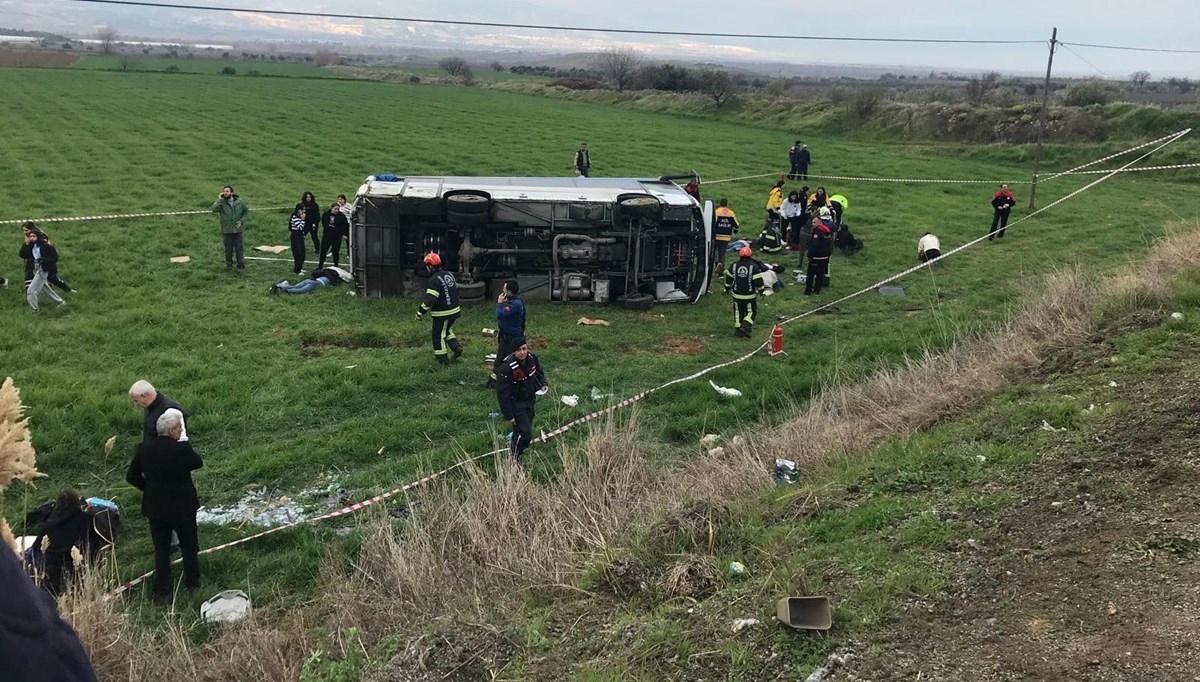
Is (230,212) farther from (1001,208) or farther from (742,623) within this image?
(1001,208)

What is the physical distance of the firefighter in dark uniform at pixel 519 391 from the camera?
862 centimetres

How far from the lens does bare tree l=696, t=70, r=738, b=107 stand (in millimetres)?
50500

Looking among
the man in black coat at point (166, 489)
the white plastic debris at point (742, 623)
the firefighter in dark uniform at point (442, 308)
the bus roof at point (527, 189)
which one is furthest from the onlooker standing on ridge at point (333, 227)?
the white plastic debris at point (742, 623)

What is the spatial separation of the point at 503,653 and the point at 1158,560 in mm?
3847

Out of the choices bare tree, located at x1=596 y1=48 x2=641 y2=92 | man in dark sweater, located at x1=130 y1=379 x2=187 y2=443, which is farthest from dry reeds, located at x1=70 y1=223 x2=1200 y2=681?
bare tree, located at x1=596 y1=48 x2=641 y2=92

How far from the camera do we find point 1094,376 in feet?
26.7

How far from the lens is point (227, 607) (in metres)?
6.31

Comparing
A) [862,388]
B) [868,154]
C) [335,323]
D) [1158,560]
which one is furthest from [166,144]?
[1158,560]

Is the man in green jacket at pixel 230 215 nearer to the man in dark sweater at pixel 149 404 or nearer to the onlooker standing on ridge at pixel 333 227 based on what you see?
the onlooker standing on ridge at pixel 333 227

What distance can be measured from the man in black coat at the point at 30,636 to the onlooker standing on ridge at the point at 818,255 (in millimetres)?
14626

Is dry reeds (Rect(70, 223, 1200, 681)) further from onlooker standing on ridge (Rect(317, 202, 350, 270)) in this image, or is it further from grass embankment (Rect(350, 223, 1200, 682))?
onlooker standing on ridge (Rect(317, 202, 350, 270))

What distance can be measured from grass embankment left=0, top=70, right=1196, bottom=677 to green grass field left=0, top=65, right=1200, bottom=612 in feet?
0.14

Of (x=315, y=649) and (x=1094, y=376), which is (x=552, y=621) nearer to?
(x=315, y=649)

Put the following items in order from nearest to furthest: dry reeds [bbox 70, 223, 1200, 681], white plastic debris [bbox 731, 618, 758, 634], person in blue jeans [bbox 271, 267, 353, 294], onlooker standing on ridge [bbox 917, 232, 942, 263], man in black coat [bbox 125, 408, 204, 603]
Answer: white plastic debris [bbox 731, 618, 758, 634]
dry reeds [bbox 70, 223, 1200, 681]
man in black coat [bbox 125, 408, 204, 603]
person in blue jeans [bbox 271, 267, 353, 294]
onlooker standing on ridge [bbox 917, 232, 942, 263]
